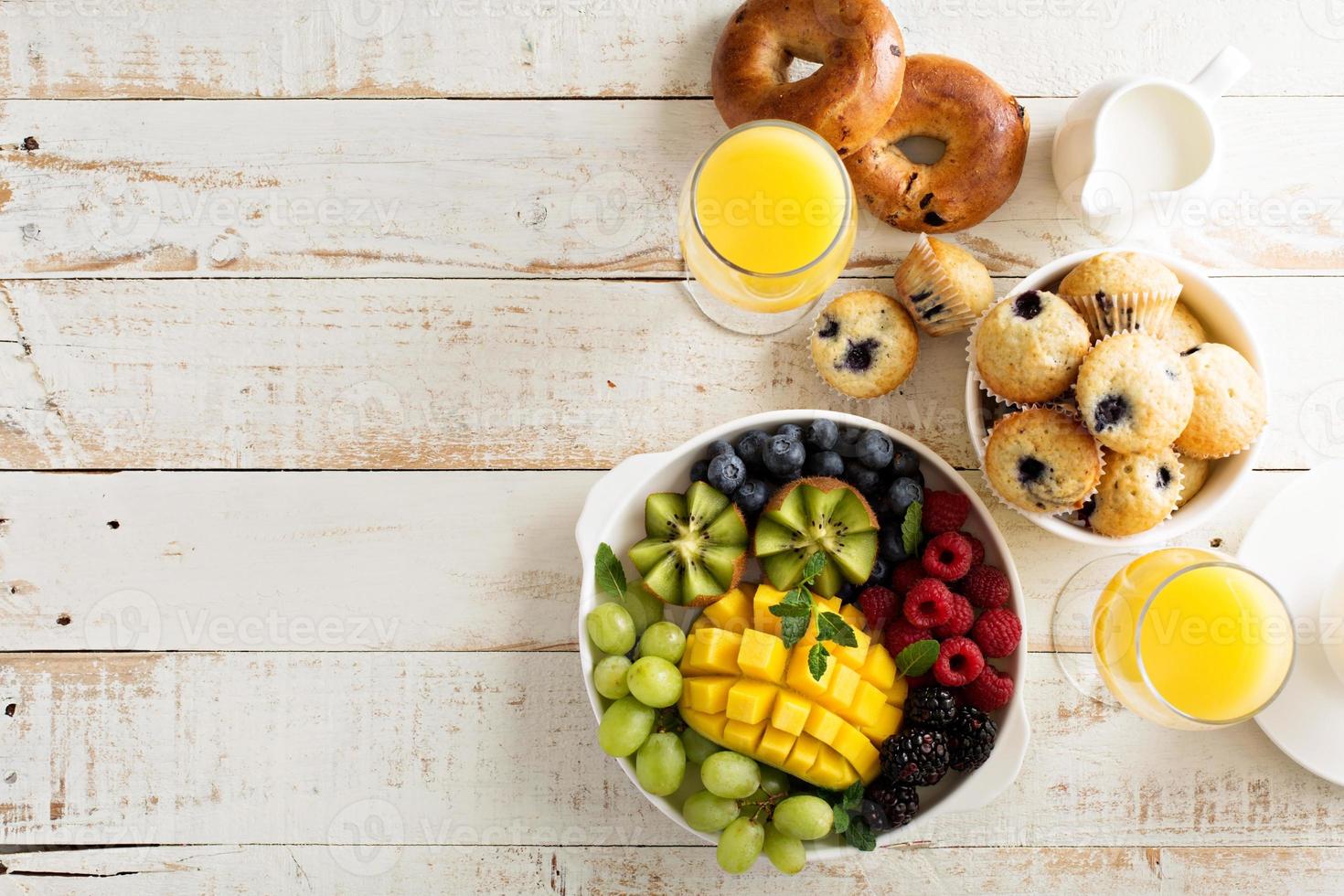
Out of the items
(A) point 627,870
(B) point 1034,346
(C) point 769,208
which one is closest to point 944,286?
(B) point 1034,346

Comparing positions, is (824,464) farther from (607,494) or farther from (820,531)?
(607,494)

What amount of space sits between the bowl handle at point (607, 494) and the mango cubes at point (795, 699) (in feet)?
0.57

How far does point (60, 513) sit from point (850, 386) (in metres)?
1.08

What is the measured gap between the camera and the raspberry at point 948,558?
109 cm

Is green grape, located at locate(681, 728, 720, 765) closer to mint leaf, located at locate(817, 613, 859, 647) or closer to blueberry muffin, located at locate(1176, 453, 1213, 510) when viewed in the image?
mint leaf, located at locate(817, 613, 859, 647)

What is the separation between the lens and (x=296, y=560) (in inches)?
51.4

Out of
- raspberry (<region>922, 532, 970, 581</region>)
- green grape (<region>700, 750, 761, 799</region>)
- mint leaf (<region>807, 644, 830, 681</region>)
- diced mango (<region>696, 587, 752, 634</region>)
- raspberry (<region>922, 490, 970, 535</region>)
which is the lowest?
green grape (<region>700, 750, 761, 799</region>)

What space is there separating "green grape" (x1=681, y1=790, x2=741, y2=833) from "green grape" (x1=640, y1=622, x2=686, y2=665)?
0.16 metres

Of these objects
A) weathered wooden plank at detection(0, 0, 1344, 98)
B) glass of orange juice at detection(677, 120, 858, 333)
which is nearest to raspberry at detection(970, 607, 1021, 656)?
glass of orange juice at detection(677, 120, 858, 333)

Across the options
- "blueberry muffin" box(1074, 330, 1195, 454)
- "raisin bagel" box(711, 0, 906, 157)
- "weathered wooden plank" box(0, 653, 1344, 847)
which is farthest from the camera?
"weathered wooden plank" box(0, 653, 1344, 847)

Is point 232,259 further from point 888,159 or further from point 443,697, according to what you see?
point 888,159

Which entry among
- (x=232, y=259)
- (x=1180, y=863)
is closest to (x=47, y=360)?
(x=232, y=259)

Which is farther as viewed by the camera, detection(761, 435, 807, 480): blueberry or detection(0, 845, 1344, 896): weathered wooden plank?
detection(0, 845, 1344, 896): weathered wooden plank

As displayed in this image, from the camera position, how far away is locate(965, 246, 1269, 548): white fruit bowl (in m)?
1.12
